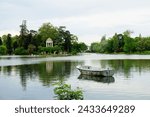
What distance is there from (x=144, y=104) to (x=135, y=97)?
11612 mm

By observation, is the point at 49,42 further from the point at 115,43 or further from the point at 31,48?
the point at 115,43

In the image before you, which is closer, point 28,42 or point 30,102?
point 30,102

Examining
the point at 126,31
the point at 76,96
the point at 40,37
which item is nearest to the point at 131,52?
the point at 126,31

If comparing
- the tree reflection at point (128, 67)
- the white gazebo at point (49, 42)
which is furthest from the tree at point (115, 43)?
the tree reflection at point (128, 67)

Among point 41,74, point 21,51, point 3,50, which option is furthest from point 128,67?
point 3,50

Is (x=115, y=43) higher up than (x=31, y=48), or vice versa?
(x=115, y=43)

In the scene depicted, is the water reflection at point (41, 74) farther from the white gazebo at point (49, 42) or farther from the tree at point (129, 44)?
the tree at point (129, 44)

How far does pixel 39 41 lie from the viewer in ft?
302

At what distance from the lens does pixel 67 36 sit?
95.4m

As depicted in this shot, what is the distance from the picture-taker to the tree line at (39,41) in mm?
89375

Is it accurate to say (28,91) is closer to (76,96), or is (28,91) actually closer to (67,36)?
(76,96)

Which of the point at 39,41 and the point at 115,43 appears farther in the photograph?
the point at 115,43

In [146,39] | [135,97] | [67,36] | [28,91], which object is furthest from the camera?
[146,39]

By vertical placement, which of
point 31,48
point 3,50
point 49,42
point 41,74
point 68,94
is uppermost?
point 49,42
